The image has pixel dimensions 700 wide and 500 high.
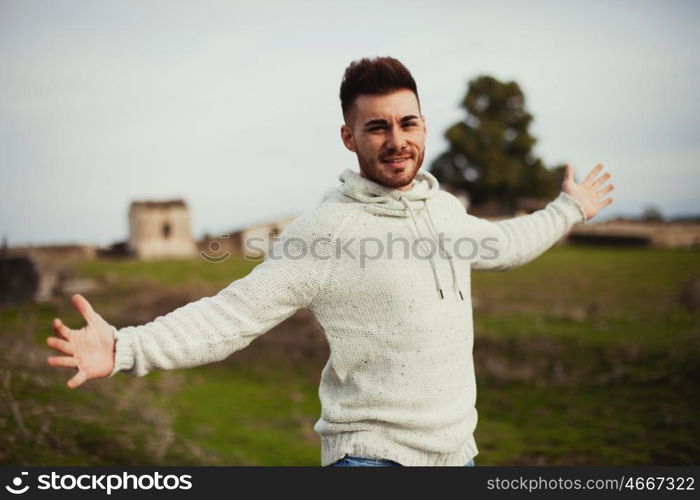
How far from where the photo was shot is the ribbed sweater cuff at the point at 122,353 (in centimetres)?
241

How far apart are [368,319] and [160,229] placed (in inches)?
1052

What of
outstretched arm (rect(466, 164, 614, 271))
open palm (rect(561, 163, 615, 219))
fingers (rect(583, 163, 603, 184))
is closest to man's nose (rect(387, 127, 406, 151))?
outstretched arm (rect(466, 164, 614, 271))

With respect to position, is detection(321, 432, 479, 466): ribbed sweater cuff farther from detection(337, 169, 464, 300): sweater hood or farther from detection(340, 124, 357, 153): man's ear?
detection(340, 124, 357, 153): man's ear

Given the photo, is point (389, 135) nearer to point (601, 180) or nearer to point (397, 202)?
point (397, 202)

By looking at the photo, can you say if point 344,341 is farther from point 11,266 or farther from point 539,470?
point 11,266

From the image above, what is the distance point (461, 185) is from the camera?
113ft

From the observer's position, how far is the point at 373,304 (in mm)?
2678

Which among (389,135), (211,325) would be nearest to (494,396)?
(389,135)

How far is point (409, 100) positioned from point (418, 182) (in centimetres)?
38

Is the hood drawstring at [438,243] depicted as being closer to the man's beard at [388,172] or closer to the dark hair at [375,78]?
the man's beard at [388,172]

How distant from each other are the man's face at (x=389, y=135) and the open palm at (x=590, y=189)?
51.2 inches

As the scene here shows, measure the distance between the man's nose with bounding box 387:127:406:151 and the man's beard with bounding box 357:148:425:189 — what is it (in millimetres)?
35

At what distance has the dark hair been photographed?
272 cm

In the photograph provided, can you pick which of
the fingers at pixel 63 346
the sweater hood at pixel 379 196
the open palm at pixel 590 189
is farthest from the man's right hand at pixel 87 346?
the open palm at pixel 590 189
